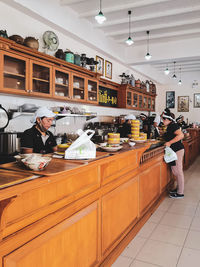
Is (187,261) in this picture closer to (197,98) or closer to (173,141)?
(173,141)

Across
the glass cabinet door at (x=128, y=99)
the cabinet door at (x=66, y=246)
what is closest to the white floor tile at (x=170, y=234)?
the cabinet door at (x=66, y=246)

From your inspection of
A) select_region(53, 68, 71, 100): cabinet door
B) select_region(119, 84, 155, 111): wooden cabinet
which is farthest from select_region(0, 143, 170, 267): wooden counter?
select_region(119, 84, 155, 111): wooden cabinet

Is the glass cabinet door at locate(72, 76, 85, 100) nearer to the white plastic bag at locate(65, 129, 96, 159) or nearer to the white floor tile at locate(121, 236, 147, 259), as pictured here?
the white plastic bag at locate(65, 129, 96, 159)

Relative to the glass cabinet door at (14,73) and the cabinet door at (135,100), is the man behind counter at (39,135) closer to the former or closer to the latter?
the glass cabinet door at (14,73)

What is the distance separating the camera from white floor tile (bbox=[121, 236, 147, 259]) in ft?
8.55

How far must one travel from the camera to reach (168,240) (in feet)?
9.62

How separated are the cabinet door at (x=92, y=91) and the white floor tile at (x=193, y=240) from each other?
11.4ft

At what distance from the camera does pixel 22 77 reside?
12.4 feet

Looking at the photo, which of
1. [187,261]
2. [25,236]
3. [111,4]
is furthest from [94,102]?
[25,236]

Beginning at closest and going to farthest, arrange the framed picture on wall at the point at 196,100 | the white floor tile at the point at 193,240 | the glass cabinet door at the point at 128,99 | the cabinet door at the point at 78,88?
1. the white floor tile at the point at 193,240
2. the cabinet door at the point at 78,88
3. the glass cabinet door at the point at 128,99
4. the framed picture on wall at the point at 196,100

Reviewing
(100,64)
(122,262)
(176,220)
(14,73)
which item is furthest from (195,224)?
(100,64)

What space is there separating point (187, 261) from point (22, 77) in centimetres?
340

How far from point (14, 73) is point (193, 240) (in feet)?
11.3

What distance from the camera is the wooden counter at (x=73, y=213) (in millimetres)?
1343
